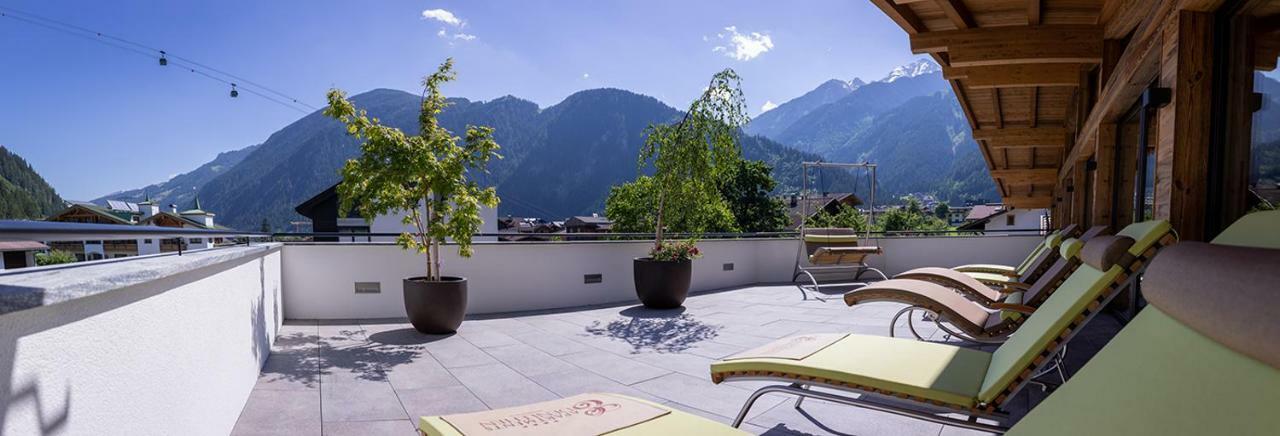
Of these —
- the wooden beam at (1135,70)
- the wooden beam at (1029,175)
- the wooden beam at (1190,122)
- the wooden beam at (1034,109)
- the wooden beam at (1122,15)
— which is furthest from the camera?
the wooden beam at (1029,175)

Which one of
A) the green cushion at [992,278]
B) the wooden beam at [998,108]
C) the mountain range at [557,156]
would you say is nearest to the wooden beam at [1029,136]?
the wooden beam at [998,108]

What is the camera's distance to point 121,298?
141 centimetres

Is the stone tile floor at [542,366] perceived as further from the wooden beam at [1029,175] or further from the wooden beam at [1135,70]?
the wooden beam at [1029,175]

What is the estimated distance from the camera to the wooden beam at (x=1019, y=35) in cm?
412

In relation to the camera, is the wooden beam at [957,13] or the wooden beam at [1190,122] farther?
the wooden beam at [957,13]

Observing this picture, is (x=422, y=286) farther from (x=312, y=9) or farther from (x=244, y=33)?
(x=244, y=33)

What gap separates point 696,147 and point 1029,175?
768 cm

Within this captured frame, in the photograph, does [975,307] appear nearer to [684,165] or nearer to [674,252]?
[674,252]

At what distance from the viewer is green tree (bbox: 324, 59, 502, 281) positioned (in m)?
4.50

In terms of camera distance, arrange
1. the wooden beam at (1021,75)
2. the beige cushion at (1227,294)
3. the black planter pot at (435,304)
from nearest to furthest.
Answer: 1. the beige cushion at (1227,294)
2. the black planter pot at (435,304)
3. the wooden beam at (1021,75)

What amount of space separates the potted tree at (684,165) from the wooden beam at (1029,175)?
21.7ft

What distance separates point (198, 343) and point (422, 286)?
246cm

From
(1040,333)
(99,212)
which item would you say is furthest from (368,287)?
(1040,333)

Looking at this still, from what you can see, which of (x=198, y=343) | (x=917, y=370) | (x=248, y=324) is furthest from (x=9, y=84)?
(x=917, y=370)
